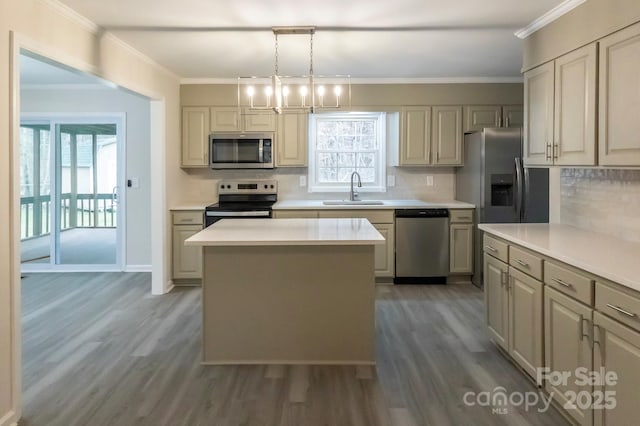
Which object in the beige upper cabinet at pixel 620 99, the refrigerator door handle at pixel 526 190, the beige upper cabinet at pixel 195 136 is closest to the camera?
the beige upper cabinet at pixel 620 99

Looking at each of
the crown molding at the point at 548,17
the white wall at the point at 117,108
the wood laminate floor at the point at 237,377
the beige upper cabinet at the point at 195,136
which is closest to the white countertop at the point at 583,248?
the wood laminate floor at the point at 237,377

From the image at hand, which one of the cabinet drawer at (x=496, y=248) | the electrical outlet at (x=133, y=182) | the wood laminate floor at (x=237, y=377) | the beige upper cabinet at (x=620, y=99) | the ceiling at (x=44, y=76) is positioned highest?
the ceiling at (x=44, y=76)

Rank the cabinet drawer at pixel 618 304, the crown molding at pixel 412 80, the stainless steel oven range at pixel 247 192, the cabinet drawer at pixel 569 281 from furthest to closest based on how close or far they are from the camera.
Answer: the stainless steel oven range at pixel 247 192 → the crown molding at pixel 412 80 → the cabinet drawer at pixel 569 281 → the cabinet drawer at pixel 618 304

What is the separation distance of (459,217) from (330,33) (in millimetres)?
2660

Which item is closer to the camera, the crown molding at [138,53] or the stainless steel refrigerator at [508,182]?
the crown molding at [138,53]

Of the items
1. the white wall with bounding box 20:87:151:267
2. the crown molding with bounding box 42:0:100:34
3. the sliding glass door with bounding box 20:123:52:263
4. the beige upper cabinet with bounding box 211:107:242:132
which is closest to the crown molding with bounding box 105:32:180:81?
the crown molding with bounding box 42:0:100:34

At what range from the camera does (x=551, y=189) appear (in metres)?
3.69

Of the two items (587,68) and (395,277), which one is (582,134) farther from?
(395,277)

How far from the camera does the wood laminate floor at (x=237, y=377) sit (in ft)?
8.27

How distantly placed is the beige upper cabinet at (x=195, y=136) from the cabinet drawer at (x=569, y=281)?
4142 mm

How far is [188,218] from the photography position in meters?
5.30

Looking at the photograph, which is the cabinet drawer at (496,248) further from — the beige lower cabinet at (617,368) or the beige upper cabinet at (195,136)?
the beige upper cabinet at (195,136)

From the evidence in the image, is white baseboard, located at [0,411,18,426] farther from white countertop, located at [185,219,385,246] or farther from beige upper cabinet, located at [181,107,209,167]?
beige upper cabinet, located at [181,107,209,167]

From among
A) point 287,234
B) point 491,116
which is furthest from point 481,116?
point 287,234
